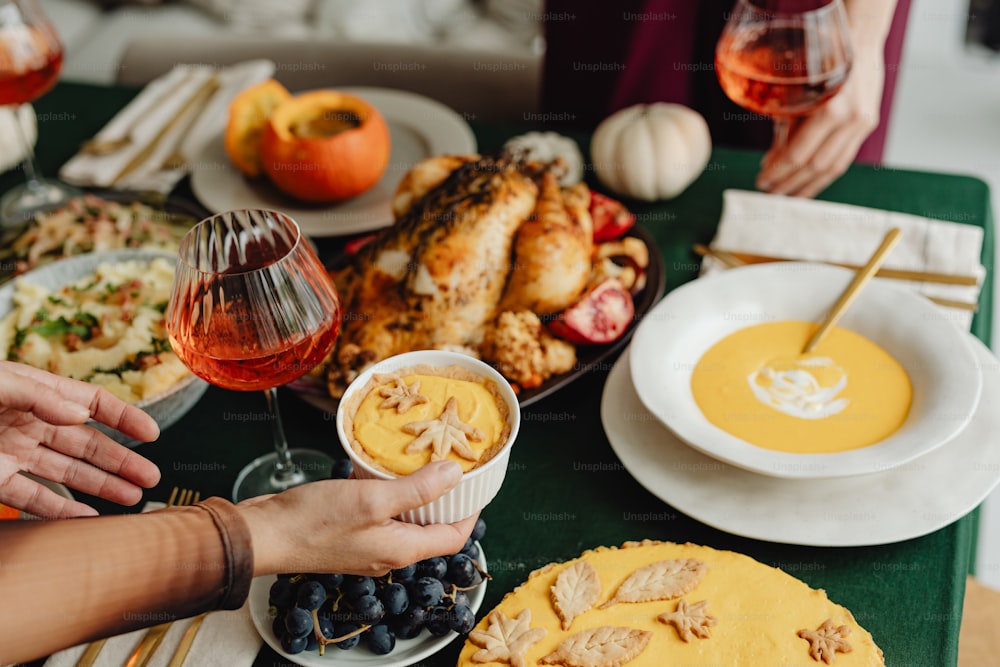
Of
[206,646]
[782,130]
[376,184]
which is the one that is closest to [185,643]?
[206,646]

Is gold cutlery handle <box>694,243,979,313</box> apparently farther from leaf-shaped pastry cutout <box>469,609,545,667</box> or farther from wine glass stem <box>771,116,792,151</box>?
leaf-shaped pastry cutout <box>469,609,545,667</box>

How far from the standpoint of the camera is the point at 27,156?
1.87 metres

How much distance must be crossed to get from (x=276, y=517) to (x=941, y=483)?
842 mm

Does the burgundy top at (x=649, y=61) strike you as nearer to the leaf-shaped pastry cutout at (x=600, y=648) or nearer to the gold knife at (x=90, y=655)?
the leaf-shaped pastry cutout at (x=600, y=648)

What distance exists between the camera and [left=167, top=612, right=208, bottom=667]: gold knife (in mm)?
1015

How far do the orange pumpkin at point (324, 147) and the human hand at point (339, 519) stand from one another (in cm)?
90

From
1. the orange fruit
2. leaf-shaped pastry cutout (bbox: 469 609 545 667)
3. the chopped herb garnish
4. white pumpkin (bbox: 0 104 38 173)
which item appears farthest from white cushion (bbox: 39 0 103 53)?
leaf-shaped pastry cutout (bbox: 469 609 545 667)

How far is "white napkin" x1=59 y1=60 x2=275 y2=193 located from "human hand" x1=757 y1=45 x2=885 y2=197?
1.20 m

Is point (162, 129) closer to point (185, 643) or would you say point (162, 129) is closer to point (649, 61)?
point (649, 61)

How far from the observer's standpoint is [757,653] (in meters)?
0.98

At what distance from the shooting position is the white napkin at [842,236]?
61.0 inches

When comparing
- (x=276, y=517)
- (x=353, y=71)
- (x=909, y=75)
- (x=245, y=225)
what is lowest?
(x=909, y=75)

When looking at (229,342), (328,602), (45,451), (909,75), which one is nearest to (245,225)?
(229,342)

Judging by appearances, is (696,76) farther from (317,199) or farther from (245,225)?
(245,225)
